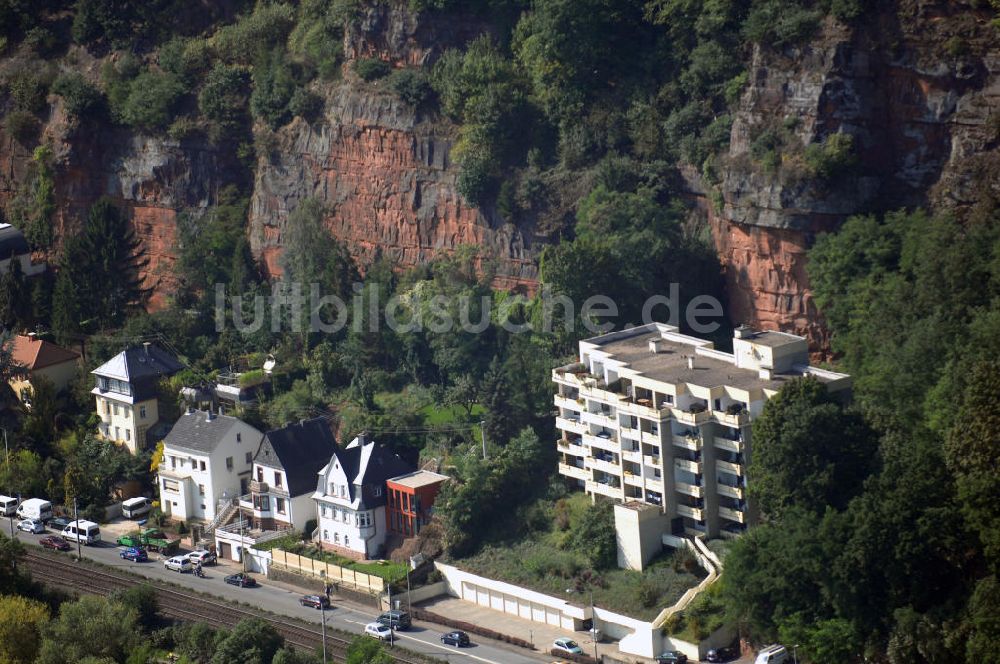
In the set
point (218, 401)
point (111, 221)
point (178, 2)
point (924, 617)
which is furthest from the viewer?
point (178, 2)

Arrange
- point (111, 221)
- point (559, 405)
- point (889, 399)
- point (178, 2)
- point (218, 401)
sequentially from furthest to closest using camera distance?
point (178, 2)
point (111, 221)
point (218, 401)
point (559, 405)
point (889, 399)

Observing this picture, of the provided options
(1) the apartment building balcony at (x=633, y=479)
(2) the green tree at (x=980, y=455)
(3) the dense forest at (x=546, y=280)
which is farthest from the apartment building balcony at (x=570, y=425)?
(2) the green tree at (x=980, y=455)

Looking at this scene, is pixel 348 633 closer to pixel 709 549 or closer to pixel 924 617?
pixel 709 549

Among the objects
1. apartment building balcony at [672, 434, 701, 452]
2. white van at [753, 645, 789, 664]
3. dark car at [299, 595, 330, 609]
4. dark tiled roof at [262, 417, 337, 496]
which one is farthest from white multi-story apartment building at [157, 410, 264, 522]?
white van at [753, 645, 789, 664]

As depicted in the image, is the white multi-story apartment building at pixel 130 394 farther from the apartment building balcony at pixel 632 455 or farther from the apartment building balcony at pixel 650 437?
the apartment building balcony at pixel 650 437

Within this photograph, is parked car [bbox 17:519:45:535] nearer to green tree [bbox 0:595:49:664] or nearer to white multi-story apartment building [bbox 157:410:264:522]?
white multi-story apartment building [bbox 157:410:264:522]

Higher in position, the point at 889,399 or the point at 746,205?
the point at 746,205

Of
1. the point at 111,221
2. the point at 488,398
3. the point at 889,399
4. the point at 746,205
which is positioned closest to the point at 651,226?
the point at 746,205

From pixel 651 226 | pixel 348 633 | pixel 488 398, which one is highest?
pixel 651 226
